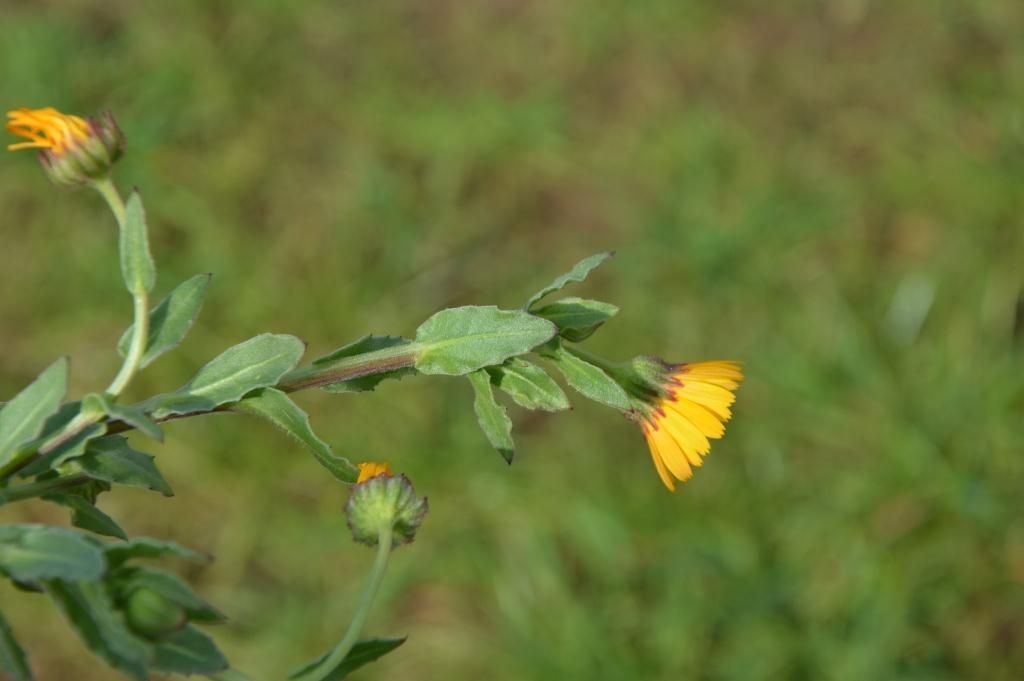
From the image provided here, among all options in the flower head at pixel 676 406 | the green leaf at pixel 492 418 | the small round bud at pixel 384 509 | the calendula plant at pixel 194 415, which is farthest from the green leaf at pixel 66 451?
the flower head at pixel 676 406

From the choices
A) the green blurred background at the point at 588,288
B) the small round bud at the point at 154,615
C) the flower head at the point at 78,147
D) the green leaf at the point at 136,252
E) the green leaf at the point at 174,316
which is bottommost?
the small round bud at the point at 154,615

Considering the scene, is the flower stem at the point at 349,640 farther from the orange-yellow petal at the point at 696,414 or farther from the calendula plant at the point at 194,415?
the orange-yellow petal at the point at 696,414

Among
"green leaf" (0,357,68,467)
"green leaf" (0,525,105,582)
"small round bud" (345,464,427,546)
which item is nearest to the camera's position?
"green leaf" (0,525,105,582)

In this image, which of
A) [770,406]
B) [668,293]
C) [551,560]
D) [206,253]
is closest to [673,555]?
[551,560]

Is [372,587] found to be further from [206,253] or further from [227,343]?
[206,253]

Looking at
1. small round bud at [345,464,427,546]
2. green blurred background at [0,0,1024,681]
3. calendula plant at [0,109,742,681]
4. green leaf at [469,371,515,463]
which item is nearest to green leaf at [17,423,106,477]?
calendula plant at [0,109,742,681]

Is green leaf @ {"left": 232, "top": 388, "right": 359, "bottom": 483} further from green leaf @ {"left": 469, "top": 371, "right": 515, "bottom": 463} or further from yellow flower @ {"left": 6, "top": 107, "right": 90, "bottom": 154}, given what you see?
yellow flower @ {"left": 6, "top": 107, "right": 90, "bottom": 154}

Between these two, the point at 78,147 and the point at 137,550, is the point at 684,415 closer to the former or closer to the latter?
the point at 137,550
